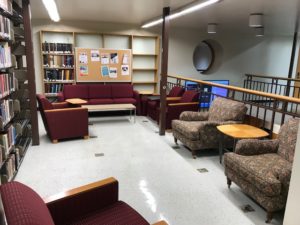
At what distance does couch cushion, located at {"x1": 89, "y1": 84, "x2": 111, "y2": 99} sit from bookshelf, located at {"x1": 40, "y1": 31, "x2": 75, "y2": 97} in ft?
2.18

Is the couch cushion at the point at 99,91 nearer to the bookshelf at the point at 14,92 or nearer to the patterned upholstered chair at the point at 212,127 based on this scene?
the bookshelf at the point at 14,92

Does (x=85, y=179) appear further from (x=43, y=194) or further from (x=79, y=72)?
(x=79, y=72)

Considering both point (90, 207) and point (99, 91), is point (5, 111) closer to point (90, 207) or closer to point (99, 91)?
point (90, 207)

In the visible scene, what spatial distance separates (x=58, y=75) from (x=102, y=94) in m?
1.27

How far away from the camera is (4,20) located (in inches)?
113

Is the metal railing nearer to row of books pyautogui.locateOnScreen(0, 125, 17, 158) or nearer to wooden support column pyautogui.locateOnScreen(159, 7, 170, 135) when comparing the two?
wooden support column pyautogui.locateOnScreen(159, 7, 170, 135)

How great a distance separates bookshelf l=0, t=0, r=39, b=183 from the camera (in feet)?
9.18

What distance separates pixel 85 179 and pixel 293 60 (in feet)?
27.4

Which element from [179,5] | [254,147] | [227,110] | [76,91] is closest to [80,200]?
[254,147]

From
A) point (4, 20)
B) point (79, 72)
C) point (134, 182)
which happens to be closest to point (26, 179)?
point (134, 182)

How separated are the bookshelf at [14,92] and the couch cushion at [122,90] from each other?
99.6 inches

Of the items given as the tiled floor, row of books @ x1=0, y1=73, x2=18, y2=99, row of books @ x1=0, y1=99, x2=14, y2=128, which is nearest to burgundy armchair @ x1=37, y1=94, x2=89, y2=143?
the tiled floor

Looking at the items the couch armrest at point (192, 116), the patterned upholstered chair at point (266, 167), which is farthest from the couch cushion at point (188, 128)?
the patterned upholstered chair at point (266, 167)

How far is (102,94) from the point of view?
21.4 feet
